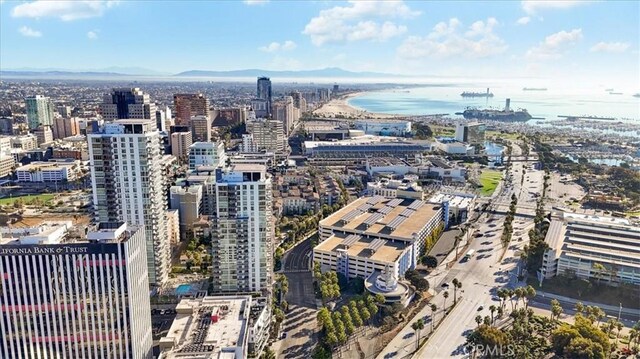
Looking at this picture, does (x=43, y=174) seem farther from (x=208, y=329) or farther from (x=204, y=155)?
(x=208, y=329)

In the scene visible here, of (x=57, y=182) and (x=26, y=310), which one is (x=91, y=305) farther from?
(x=57, y=182)

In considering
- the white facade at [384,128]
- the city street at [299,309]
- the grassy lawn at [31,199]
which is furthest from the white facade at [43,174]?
the white facade at [384,128]

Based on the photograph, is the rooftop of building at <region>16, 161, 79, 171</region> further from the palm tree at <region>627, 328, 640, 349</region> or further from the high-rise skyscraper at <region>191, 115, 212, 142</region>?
the palm tree at <region>627, 328, 640, 349</region>

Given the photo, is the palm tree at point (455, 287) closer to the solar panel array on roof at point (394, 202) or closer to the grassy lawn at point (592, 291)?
the grassy lawn at point (592, 291)

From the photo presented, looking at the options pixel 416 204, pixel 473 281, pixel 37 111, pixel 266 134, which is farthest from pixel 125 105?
pixel 473 281

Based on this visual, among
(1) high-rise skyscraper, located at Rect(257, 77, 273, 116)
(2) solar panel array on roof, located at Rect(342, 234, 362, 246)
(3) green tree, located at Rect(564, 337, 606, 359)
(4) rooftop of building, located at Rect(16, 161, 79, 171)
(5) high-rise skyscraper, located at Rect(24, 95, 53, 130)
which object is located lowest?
(3) green tree, located at Rect(564, 337, 606, 359)

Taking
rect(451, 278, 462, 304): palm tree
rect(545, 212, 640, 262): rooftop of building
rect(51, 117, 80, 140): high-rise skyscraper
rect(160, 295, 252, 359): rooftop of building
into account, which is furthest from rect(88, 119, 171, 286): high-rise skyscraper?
rect(51, 117, 80, 140): high-rise skyscraper
